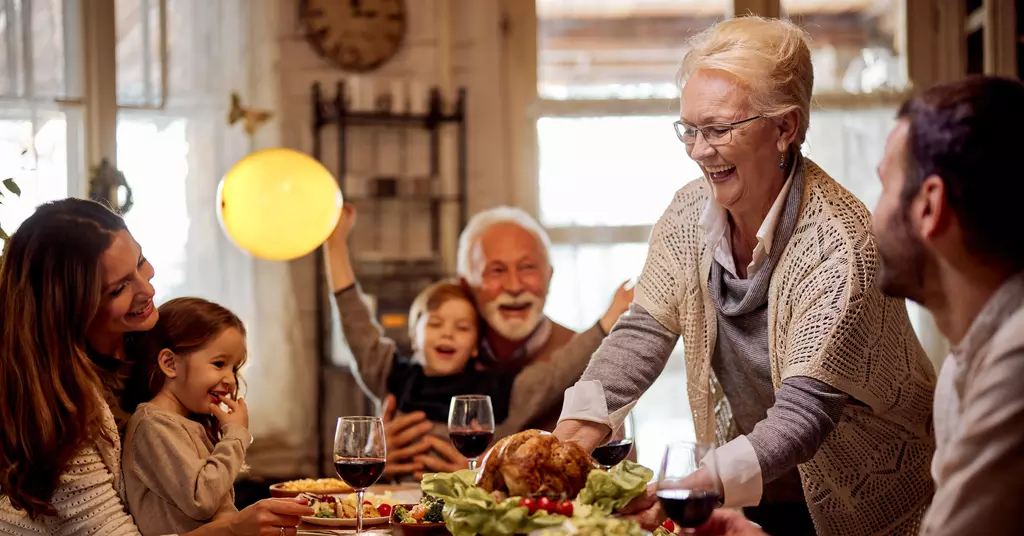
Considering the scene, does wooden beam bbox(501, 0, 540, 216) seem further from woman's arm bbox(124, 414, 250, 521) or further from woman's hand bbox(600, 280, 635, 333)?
woman's arm bbox(124, 414, 250, 521)

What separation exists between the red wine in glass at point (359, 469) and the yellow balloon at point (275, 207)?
1.56 m

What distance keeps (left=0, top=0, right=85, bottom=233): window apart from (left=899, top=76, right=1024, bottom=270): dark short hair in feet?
11.2

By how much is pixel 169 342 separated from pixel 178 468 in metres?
0.32

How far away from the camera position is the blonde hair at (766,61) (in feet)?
6.17

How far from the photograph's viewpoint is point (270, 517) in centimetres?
175

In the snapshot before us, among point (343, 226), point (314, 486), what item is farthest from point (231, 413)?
point (343, 226)

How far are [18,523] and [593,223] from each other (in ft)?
10.8

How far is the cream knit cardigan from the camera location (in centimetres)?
176

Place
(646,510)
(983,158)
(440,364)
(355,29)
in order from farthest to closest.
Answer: (355,29) → (440,364) → (646,510) → (983,158)

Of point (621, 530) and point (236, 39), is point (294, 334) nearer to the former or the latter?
point (236, 39)

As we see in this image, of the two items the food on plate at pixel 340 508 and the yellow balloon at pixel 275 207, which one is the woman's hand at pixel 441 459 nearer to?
the yellow balloon at pixel 275 207

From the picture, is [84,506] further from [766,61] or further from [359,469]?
[766,61]

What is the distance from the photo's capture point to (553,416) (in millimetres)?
3209

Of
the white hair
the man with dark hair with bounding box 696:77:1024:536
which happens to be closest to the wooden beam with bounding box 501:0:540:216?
the white hair
